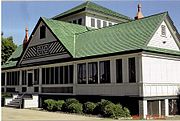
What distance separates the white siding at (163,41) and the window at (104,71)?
11.6ft

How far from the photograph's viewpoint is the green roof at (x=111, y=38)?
21844mm

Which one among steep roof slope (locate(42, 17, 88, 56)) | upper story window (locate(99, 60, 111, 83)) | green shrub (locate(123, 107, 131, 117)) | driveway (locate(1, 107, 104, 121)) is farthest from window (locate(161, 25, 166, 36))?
driveway (locate(1, 107, 104, 121))

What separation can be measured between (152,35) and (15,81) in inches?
725

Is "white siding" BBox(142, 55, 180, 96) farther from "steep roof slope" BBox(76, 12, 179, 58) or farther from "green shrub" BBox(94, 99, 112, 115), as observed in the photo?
"green shrub" BBox(94, 99, 112, 115)

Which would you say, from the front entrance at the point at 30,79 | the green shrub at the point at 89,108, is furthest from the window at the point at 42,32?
the green shrub at the point at 89,108

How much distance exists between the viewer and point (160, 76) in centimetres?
2139

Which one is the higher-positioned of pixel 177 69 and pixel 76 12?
pixel 76 12

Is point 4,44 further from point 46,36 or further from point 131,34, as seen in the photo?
point 131,34

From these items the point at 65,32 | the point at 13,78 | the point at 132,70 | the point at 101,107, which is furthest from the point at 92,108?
the point at 13,78

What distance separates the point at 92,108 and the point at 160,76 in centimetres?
532

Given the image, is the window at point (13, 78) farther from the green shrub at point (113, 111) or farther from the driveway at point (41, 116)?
the green shrub at point (113, 111)

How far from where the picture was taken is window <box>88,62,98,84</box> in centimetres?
2331

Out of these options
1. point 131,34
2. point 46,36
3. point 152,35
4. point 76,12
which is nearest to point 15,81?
point 46,36

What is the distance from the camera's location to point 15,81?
112 ft
